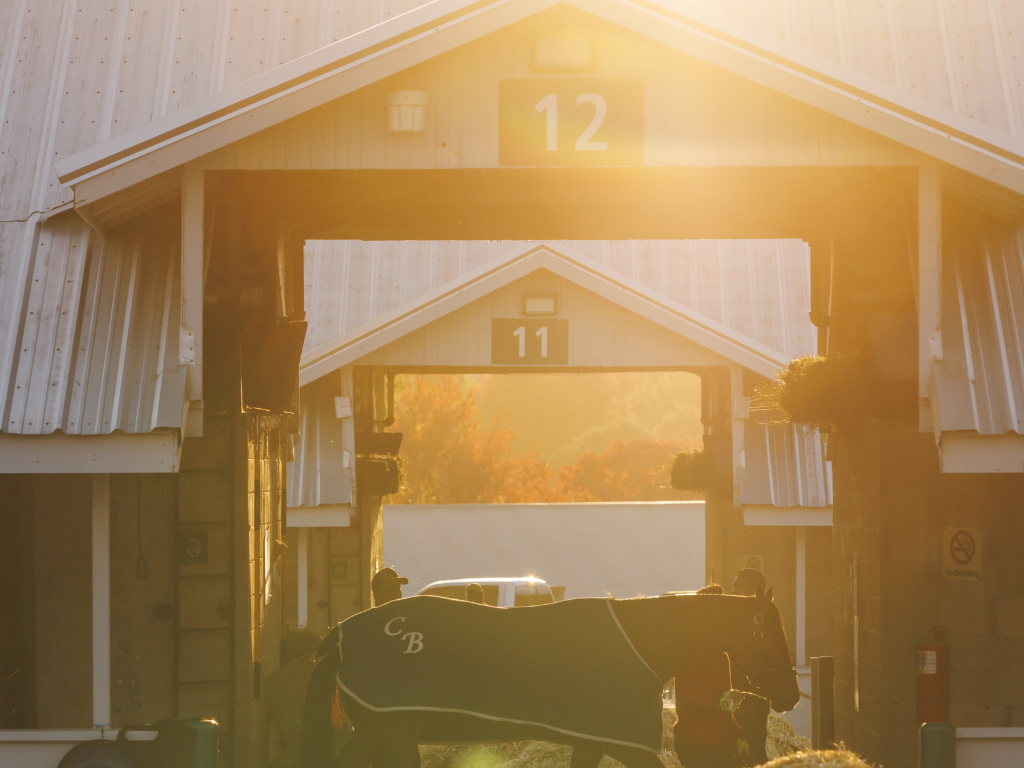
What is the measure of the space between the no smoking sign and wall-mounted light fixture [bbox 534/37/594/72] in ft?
15.1

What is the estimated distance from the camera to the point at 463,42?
7.93m

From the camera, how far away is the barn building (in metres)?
7.78

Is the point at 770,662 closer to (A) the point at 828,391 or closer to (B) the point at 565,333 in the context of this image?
(A) the point at 828,391

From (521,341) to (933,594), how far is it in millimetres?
8081

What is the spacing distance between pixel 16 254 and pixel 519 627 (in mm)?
5004

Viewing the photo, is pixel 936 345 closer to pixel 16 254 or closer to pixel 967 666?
pixel 967 666

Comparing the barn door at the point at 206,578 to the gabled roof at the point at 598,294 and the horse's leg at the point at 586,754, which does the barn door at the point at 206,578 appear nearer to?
the horse's leg at the point at 586,754

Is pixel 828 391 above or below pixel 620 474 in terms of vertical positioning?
above

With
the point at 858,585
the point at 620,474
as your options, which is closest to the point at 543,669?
the point at 858,585

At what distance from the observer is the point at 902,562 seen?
8617 mm

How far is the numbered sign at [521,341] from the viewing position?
15.5 m

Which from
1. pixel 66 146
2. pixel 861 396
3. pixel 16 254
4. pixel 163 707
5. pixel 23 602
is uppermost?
pixel 66 146

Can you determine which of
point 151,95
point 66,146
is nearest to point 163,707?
point 66,146

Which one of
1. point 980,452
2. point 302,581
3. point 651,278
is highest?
point 651,278
